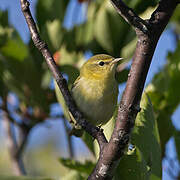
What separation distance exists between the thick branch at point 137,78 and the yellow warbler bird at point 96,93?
3.10 ft

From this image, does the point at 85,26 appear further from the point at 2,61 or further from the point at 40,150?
the point at 40,150

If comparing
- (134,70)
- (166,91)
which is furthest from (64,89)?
(166,91)

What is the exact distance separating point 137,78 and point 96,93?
3.70 ft

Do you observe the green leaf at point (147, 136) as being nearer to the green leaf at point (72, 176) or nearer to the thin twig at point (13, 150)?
the green leaf at point (72, 176)

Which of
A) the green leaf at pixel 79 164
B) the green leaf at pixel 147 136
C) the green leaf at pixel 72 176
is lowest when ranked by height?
the green leaf at pixel 79 164

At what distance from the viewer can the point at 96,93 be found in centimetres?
246

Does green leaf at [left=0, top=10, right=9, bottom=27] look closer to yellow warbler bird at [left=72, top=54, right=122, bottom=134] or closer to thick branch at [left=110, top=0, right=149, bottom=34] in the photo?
yellow warbler bird at [left=72, top=54, right=122, bottom=134]

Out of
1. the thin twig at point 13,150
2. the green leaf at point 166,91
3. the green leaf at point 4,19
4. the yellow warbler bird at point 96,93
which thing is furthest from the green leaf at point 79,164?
the green leaf at point 4,19

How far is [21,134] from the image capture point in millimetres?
3219

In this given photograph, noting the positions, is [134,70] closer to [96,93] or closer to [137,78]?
[137,78]

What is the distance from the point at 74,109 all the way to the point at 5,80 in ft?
5.11

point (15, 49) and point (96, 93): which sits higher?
point (15, 49)

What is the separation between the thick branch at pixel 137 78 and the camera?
134 cm

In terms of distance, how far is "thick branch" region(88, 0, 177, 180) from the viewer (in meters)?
1.34
